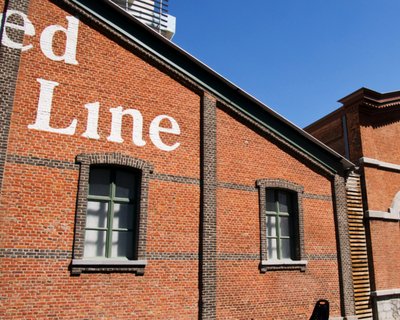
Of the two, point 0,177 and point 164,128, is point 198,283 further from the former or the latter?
point 0,177

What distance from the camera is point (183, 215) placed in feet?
33.9

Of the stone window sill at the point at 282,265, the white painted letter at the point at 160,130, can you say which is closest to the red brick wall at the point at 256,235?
the stone window sill at the point at 282,265

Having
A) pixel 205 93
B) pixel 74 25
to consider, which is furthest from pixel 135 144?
pixel 74 25

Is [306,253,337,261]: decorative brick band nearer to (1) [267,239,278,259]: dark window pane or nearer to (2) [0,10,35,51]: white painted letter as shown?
(1) [267,239,278,259]: dark window pane

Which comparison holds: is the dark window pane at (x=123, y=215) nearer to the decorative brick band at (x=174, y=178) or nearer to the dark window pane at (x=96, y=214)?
the dark window pane at (x=96, y=214)

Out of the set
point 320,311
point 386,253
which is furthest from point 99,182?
point 386,253

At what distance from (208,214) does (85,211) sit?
3273mm

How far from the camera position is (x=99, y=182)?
9719 mm

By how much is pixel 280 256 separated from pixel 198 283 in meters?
3.11

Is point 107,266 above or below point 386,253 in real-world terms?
below

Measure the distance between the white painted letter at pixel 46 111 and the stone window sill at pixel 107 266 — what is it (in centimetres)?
308

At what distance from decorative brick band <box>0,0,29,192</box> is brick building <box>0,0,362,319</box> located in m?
0.03

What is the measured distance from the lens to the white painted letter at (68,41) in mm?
9711

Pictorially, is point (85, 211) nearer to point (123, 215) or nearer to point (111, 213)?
point (111, 213)
